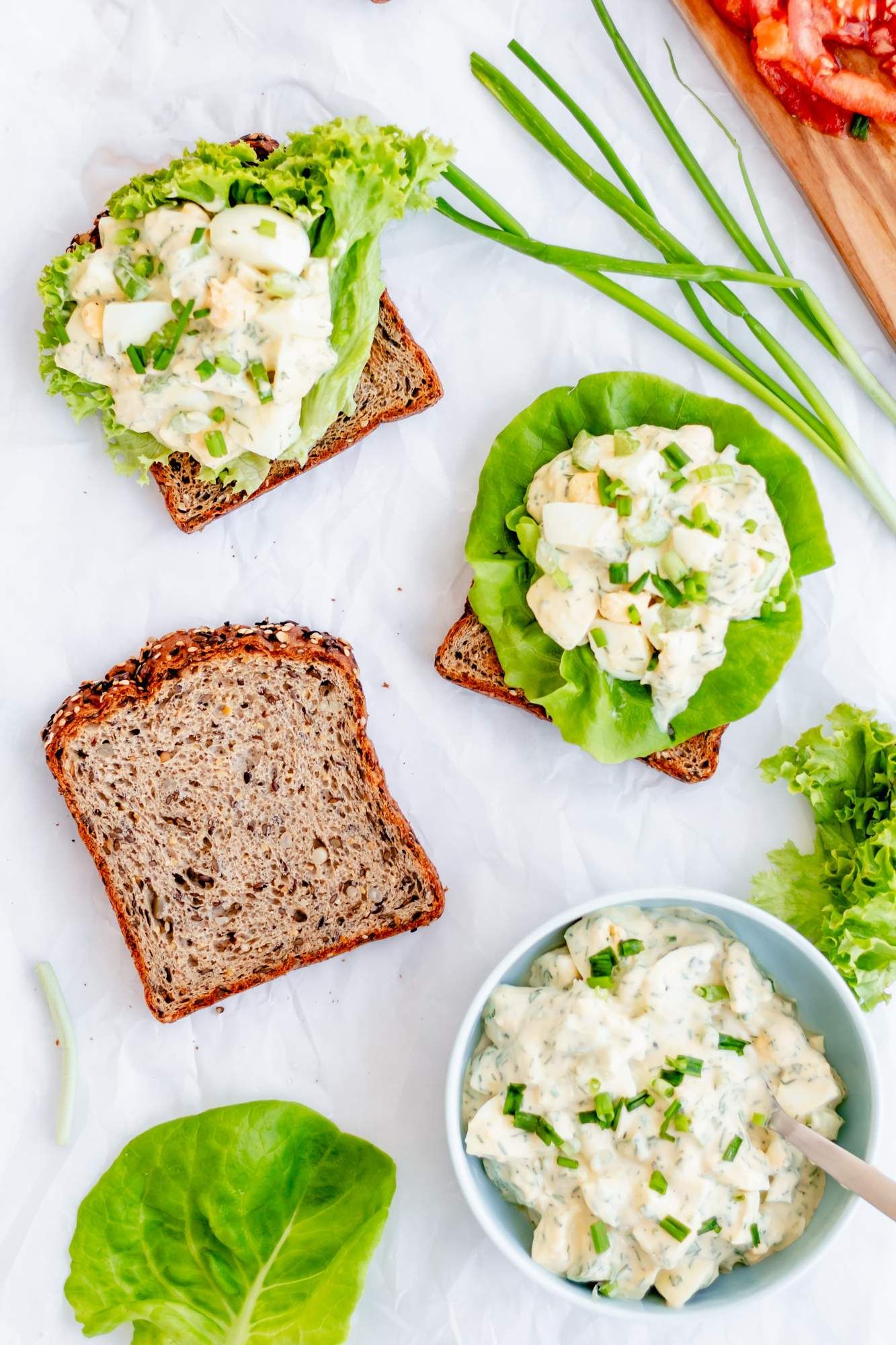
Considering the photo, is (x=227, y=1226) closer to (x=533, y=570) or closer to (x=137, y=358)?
(x=533, y=570)

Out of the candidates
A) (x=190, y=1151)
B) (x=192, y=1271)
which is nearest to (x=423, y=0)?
(x=190, y=1151)

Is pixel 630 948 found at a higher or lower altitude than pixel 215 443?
lower

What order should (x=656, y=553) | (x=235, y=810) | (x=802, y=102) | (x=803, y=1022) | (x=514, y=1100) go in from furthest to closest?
(x=802, y=102)
(x=235, y=810)
(x=803, y=1022)
(x=656, y=553)
(x=514, y=1100)

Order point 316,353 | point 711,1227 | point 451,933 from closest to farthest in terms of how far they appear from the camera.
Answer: point 711,1227
point 316,353
point 451,933

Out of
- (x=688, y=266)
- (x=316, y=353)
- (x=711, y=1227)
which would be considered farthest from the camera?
(x=688, y=266)

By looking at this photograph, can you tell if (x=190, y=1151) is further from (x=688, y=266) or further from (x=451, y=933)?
(x=688, y=266)

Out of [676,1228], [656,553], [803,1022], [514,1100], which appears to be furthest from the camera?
[803,1022]

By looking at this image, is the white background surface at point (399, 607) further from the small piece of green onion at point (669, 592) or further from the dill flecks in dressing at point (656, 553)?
the small piece of green onion at point (669, 592)

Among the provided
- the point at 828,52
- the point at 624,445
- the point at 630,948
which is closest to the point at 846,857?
the point at 630,948

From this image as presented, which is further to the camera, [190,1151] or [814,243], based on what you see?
[814,243]
